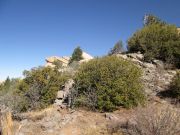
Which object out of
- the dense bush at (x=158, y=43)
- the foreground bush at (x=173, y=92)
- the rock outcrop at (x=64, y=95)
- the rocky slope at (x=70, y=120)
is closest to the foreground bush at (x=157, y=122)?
the rocky slope at (x=70, y=120)

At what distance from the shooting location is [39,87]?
950 inches

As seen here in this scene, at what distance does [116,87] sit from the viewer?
804 inches

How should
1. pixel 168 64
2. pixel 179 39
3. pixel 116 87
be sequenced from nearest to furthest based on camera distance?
pixel 116 87
pixel 168 64
pixel 179 39

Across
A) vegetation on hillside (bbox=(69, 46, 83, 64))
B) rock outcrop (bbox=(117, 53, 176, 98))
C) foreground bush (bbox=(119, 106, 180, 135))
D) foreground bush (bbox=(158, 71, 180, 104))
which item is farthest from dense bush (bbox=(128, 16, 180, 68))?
vegetation on hillside (bbox=(69, 46, 83, 64))

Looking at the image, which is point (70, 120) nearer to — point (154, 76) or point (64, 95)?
point (64, 95)

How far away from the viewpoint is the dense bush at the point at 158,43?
29548 millimetres

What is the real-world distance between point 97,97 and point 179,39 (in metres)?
14.9

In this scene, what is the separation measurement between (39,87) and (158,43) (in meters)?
14.4

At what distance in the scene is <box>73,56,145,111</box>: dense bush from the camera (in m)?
20.2

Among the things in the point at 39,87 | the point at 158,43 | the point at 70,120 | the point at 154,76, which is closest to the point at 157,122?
the point at 70,120

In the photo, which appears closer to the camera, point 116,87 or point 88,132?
point 88,132

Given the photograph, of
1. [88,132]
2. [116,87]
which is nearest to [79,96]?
[116,87]

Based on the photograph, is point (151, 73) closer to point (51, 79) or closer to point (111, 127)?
point (51, 79)

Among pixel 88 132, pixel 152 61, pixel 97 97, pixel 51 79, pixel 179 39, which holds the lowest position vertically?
pixel 88 132
